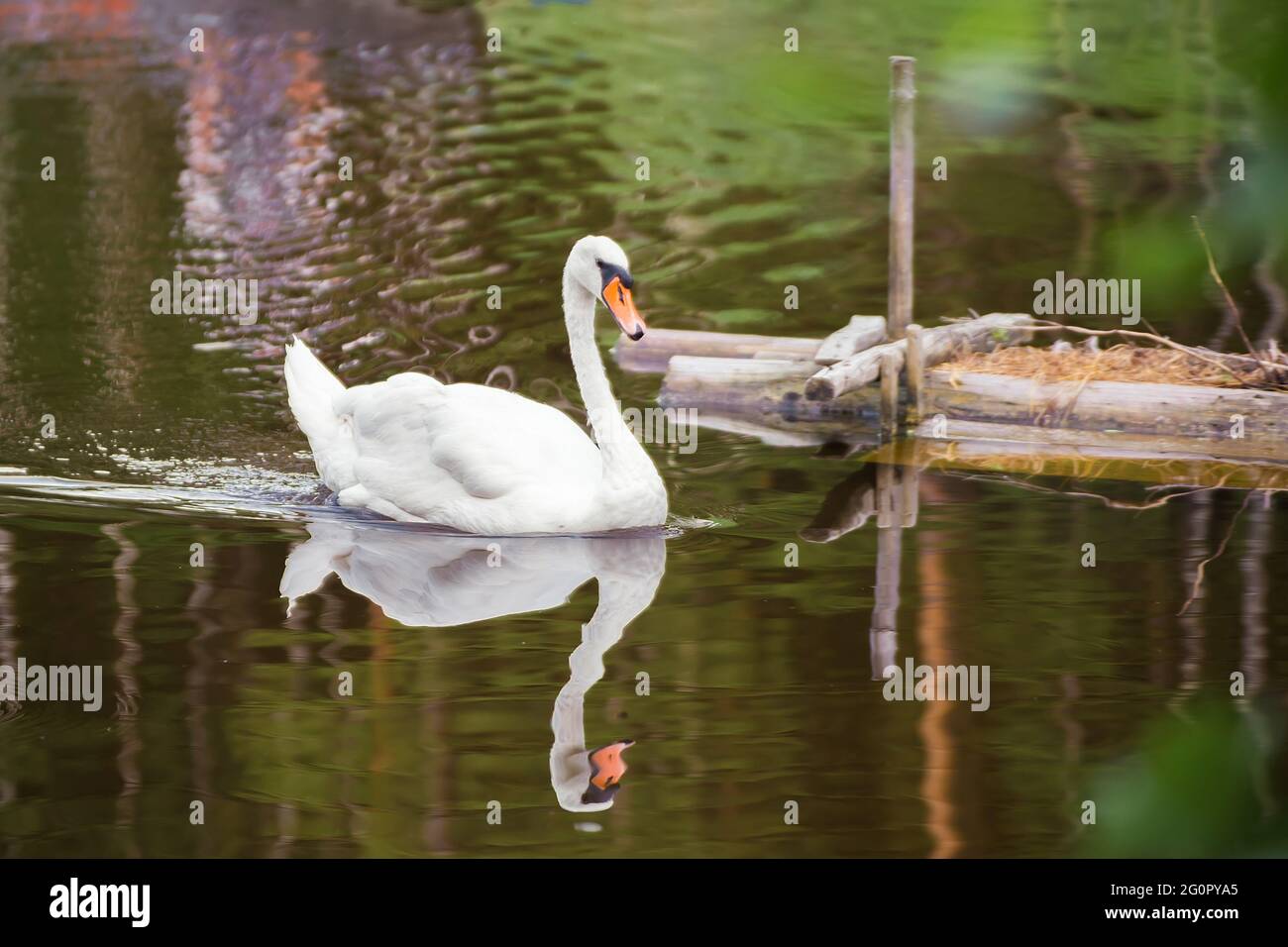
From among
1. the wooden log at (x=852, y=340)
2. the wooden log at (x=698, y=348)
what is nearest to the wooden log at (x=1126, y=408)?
the wooden log at (x=852, y=340)

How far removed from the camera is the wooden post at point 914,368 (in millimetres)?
10469

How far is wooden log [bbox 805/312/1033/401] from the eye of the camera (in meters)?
10.2

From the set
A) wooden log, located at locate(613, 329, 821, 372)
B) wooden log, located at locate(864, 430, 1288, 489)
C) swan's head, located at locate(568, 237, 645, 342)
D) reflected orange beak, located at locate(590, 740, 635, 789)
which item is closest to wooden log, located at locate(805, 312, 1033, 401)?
wooden log, located at locate(864, 430, 1288, 489)

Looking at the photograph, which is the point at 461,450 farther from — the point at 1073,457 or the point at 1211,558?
the point at 1073,457

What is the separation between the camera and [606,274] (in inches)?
332

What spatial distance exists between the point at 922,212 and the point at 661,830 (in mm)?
11821

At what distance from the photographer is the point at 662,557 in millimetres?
8336

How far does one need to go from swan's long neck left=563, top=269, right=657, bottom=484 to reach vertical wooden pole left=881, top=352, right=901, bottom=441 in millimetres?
2364

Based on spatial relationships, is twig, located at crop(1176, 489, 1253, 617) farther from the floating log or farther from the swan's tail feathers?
the swan's tail feathers

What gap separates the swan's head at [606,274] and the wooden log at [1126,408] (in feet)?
9.47

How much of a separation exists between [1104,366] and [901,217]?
1.52 m

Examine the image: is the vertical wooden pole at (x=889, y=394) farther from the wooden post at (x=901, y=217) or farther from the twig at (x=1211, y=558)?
the twig at (x=1211, y=558)
